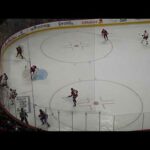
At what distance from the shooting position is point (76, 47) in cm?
975

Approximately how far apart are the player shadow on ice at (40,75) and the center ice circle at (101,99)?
2.15 feet

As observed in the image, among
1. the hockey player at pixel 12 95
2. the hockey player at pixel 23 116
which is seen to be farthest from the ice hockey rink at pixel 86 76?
the hockey player at pixel 12 95

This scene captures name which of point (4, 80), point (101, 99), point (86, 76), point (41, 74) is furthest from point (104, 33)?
point (4, 80)

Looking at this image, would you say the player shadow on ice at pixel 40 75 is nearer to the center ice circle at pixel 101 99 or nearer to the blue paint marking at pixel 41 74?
the blue paint marking at pixel 41 74

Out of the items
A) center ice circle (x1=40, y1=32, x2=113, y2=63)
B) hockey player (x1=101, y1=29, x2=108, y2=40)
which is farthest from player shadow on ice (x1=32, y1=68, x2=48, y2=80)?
hockey player (x1=101, y1=29, x2=108, y2=40)

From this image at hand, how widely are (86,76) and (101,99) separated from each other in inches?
37.4

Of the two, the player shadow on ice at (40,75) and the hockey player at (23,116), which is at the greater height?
the player shadow on ice at (40,75)

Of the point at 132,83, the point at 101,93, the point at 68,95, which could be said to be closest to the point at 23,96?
the point at 68,95

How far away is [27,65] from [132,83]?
2.38m

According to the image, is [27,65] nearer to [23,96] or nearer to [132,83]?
[23,96]

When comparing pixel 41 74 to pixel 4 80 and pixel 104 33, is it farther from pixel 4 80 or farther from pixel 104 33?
pixel 104 33

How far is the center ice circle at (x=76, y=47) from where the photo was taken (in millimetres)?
9195

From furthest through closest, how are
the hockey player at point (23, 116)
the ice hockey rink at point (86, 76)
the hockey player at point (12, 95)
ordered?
1. the hockey player at point (12, 95)
2. the ice hockey rink at point (86, 76)
3. the hockey player at point (23, 116)
